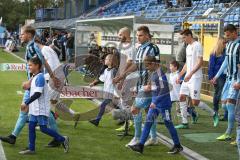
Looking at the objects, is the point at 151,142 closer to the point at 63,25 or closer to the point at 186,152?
the point at 186,152

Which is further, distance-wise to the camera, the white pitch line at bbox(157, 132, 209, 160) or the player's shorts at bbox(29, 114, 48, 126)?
the white pitch line at bbox(157, 132, 209, 160)

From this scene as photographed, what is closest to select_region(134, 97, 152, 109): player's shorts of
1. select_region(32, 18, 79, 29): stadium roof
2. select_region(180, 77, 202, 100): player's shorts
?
select_region(180, 77, 202, 100): player's shorts

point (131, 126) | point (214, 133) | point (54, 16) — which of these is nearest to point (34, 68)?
point (131, 126)

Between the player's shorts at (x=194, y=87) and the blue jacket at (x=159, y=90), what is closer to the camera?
the blue jacket at (x=159, y=90)

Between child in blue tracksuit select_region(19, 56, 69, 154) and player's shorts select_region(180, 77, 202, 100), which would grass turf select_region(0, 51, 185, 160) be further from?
player's shorts select_region(180, 77, 202, 100)

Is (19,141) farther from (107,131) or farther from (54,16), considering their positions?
(54,16)

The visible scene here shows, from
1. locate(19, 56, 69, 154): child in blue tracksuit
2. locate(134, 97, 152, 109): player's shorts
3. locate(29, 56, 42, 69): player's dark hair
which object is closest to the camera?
locate(19, 56, 69, 154): child in blue tracksuit

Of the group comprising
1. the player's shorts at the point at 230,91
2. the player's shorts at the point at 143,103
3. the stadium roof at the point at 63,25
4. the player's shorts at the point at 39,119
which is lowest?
the player's shorts at the point at 39,119

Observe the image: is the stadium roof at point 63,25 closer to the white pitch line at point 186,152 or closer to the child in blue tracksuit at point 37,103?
the white pitch line at point 186,152

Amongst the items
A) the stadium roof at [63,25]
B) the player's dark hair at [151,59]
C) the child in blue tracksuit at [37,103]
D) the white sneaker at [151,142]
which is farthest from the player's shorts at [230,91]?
the stadium roof at [63,25]

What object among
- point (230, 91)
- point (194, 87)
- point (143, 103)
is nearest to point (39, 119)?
point (143, 103)

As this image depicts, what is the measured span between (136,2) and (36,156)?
102ft

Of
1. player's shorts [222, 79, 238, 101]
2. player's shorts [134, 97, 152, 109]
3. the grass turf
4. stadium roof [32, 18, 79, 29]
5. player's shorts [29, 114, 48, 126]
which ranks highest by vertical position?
stadium roof [32, 18, 79, 29]

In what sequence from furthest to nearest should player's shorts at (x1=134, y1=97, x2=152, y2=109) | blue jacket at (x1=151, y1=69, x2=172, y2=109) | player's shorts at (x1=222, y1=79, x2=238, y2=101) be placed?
player's shorts at (x1=222, y1=79, x2=238, y2=101) → player's shorts at (x1=134, y1=97, x2=152, y2=109) → blue jacket at (x1=151, y1=69, x2=172, y2=109)
